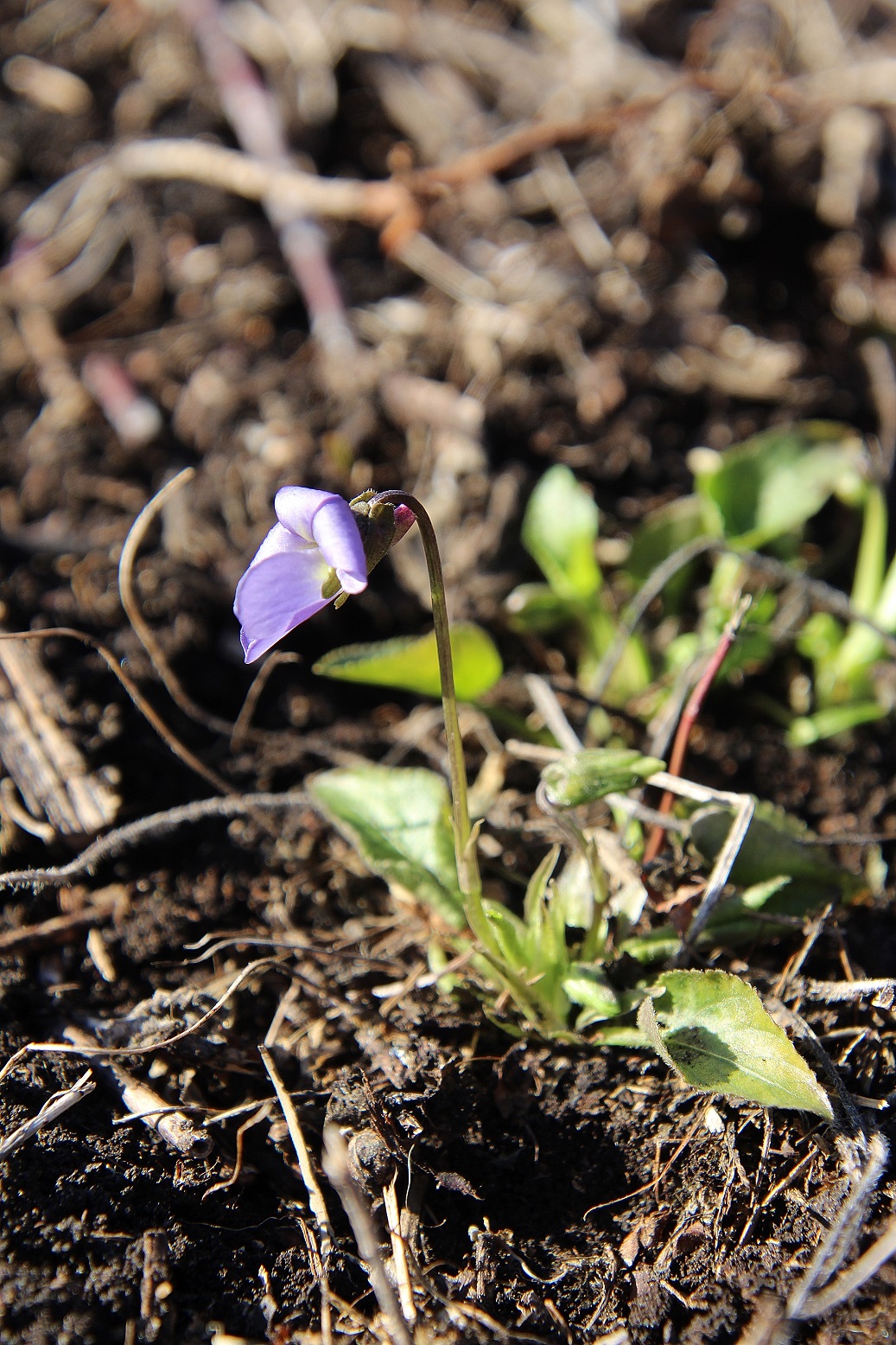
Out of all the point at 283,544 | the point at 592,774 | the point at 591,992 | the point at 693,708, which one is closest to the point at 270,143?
the point at 283,544

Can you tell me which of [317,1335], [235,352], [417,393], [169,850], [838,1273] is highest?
[235,352]

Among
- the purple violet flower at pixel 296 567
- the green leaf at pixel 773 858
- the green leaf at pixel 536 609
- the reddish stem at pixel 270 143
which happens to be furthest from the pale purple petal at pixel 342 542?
the reddish stem at pixel 270 143

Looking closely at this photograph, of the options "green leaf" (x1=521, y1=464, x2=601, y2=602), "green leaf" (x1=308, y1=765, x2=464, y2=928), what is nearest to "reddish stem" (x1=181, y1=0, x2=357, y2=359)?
"green leaf" (x1=521, y1=464, x2=601, y2=602)

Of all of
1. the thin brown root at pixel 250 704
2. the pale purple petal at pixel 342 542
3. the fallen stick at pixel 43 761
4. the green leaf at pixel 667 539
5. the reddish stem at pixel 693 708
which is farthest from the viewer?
the green leaf at pixel 667 539

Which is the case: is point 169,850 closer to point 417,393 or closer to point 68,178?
point 417,393

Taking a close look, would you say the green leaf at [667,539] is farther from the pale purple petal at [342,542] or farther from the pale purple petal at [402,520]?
the pale purple petal at [342,542]

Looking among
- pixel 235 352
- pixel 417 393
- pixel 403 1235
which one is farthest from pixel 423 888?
pixel 235 352
